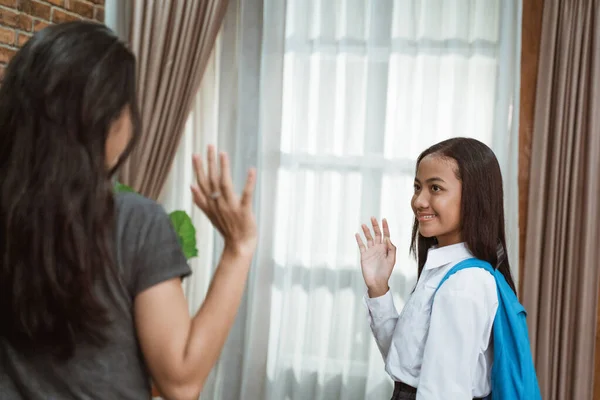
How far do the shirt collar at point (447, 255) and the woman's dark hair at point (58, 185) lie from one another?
0.98 m

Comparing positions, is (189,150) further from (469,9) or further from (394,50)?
(469,9)

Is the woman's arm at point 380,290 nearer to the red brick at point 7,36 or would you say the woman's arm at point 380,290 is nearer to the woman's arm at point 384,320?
the woman's arm at point 384,320

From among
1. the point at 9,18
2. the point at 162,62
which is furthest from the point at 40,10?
the point at 162,62

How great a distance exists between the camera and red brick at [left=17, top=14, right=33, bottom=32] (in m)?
2.60

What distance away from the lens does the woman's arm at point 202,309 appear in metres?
0.79

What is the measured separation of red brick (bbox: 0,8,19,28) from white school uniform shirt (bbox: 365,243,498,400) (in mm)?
2063

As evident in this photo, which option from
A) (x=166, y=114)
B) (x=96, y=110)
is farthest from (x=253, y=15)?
(x=96, y=110)

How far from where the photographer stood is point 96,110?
0.75 m

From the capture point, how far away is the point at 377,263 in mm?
1784

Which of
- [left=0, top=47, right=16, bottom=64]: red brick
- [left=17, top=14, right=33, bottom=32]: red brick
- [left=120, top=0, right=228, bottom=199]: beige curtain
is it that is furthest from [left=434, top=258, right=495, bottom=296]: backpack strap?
[left=17, top=14, right=33, bottom=32]: red brick

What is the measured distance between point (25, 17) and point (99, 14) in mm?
556

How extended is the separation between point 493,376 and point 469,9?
6.66ft

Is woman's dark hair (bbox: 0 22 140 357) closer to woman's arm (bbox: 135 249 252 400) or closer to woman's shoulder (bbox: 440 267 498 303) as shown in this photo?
woman's arm (bbox: 135 249 252 400)

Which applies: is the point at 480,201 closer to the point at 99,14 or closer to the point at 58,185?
the point at 58,185
